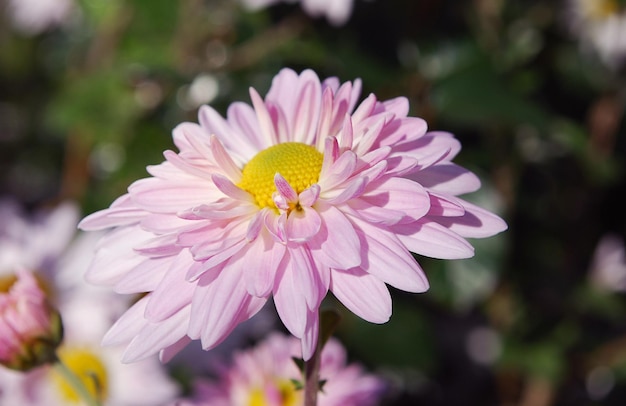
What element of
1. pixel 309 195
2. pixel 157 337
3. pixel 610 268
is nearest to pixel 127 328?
pixel 157 337

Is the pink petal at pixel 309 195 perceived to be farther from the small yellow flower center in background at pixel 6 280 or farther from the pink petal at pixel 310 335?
the small yellow flower center in background at pixel 6 280

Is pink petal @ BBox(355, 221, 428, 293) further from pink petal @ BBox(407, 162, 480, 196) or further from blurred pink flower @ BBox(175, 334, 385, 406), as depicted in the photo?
blurred pink flower @ BBox(175, 334, 385, 406)

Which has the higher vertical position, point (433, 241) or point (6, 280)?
point (433, 241)

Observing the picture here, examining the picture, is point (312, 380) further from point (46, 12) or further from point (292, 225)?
point (46, 12)

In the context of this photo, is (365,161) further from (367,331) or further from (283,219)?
(367,331)

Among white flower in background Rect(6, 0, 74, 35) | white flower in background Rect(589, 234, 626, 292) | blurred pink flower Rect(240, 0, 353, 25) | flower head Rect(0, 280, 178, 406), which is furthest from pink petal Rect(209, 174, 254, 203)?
white flower in background Rect(6, 0, 74, 35)

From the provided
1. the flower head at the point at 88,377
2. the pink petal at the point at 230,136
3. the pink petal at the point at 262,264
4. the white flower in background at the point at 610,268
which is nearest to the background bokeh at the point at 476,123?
the white flower in background at the point at 610,268

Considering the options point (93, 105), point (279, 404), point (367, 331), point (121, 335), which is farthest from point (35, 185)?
point (121, 335)
